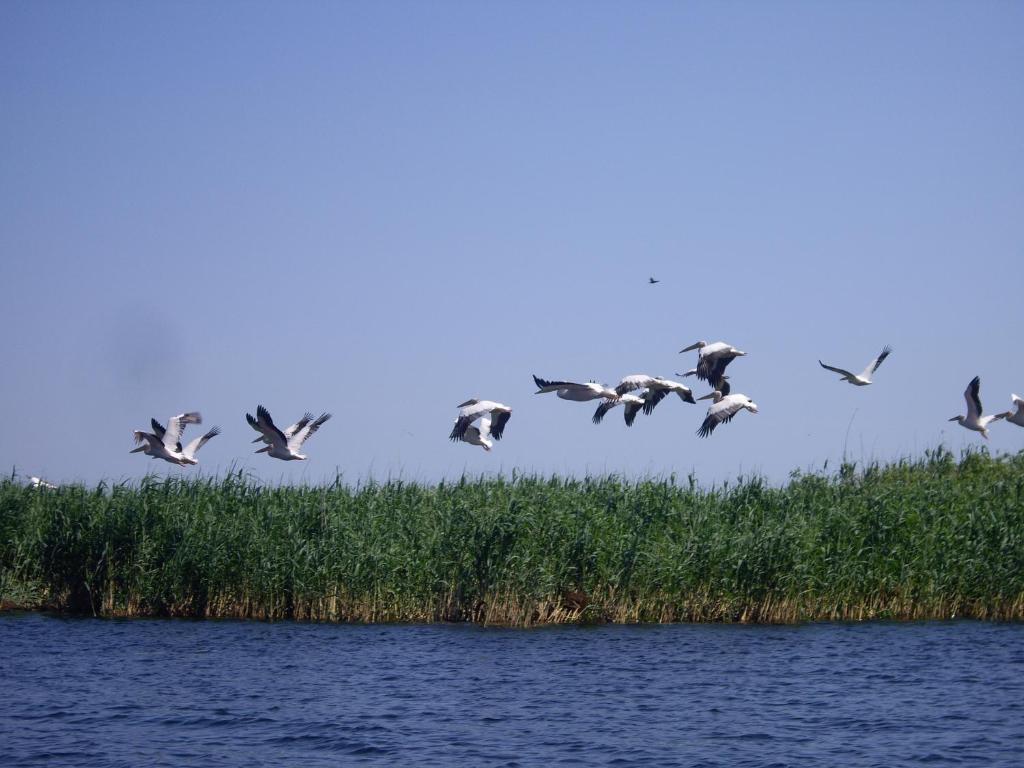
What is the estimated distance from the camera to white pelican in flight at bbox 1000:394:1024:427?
932 inches

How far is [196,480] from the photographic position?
71.6 feet

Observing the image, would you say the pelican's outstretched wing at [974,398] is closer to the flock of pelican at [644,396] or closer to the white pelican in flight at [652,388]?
the flock of pelican at [644,396]

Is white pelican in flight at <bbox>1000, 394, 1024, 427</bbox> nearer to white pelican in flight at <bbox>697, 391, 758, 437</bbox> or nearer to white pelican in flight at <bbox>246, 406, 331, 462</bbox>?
white pelican in flight at <bbox>697, 391, 758, 437</bbox>

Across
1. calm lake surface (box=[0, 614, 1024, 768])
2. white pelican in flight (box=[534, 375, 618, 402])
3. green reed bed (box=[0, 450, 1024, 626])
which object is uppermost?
white pelican in flight (box=[534, 375, 618, 402])

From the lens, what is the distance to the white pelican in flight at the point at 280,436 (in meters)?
22.6

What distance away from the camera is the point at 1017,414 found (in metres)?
24.3

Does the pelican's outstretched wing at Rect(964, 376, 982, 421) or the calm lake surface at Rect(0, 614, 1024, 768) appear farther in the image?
the pelican's outstretched wing at Rect(964, 376, 982, 421)

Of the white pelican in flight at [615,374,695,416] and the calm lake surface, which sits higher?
the white pelican in flight at [615,374,695,416]

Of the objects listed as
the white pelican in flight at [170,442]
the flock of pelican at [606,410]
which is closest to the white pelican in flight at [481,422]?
the flock of pelican at [606,410]

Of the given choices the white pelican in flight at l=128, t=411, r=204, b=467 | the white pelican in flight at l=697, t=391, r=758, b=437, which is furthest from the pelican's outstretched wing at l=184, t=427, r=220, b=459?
the white pelican in flight at l=697, t=391, r=758, b=437

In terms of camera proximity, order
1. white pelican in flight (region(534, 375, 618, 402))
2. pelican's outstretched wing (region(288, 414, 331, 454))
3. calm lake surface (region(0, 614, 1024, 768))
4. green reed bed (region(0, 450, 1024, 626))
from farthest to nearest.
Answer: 1. pelican's outstretched wing (region(288, 414, 331, 454))
2. white pelican in flight (region(534, 375, 618, 402))
3. green reed bed (region(0, 450, 1024, 626))
4. calm lake surface (region(0, 614, 1024, 768))

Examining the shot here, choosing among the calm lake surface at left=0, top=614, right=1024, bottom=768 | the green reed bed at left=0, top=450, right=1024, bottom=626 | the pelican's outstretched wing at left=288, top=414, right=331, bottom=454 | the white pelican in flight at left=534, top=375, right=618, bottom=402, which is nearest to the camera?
the calm lake surface at left=0, top=614, right=1024, bottom=768

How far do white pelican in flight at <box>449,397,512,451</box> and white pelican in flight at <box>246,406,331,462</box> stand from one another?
353cm

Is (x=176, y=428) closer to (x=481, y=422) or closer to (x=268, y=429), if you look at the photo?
(x=268, y=429)
